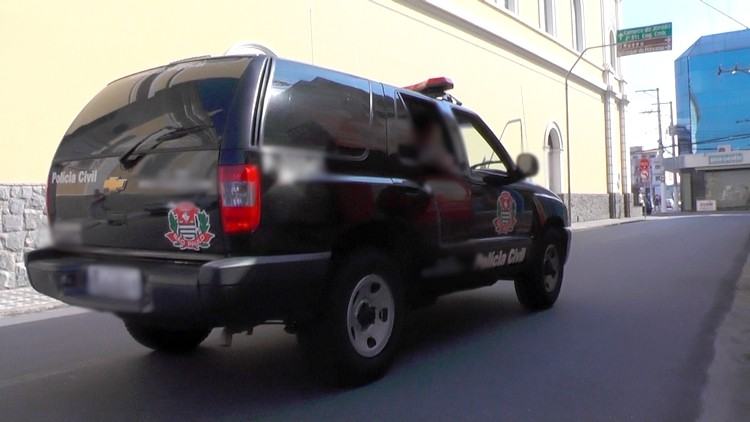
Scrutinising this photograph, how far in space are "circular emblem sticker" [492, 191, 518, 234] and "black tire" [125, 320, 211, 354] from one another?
93.6 inches

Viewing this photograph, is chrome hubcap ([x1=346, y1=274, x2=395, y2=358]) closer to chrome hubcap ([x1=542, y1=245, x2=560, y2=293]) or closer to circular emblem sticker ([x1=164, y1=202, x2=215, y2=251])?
circular emblem sticker ([x1=164, y1=202, x2=215, y2=251])

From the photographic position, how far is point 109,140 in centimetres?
384

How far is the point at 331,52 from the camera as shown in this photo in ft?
47.8

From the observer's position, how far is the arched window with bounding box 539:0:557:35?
21.6 metres

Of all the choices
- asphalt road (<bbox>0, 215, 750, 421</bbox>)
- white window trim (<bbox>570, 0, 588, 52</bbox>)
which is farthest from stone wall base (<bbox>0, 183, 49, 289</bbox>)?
white window trim (<bbox>570, 0, 588, 52</bbox>)

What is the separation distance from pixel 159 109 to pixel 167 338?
187 centimetres

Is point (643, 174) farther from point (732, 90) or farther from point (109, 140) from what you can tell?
point (109, 140)

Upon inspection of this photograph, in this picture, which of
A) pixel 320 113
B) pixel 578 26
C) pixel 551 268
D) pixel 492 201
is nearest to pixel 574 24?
pixel 578 26

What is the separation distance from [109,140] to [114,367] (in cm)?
176

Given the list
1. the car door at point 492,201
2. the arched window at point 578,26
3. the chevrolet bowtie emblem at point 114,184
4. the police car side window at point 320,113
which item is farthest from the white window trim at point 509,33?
the chevrolet bowtie emblem at point 114,184

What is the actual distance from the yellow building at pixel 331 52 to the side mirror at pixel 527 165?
63cm

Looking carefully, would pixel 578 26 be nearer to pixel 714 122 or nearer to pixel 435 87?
pixel 435 87

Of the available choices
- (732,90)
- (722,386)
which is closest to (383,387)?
(722,386)

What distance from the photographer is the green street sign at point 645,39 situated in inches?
1007
